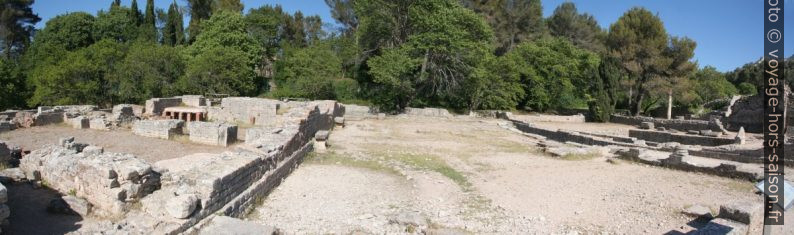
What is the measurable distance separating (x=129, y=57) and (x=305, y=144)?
26505 mm

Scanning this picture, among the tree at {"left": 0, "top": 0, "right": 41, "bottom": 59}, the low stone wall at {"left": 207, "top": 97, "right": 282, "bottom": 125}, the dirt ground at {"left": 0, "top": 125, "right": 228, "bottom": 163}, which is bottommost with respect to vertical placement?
the dirt ground at {"left": 0, "top": 125, "right": 228, "bottom": 163}

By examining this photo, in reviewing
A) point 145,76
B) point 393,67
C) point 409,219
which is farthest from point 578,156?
point 145,76

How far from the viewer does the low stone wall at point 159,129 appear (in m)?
17.2

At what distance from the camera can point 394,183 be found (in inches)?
465

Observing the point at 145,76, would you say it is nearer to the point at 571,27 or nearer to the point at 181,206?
the point at 181,206

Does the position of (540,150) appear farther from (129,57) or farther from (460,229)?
(129,57)

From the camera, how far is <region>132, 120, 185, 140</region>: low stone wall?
1722cm

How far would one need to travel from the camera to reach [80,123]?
62.0 ft

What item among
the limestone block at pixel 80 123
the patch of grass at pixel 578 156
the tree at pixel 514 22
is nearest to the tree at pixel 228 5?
the tree at pixel 514 22

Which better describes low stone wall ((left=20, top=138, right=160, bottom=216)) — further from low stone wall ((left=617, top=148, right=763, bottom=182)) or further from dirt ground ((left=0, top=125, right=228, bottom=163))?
low stone wall ((left=617, top=148, right=763, bottom=182))

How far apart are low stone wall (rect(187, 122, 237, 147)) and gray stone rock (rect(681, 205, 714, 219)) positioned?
13170 millimetres

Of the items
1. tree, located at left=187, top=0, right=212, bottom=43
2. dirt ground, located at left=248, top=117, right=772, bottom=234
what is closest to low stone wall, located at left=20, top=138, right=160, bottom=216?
dirt ground, located at left=248, top=117, right=772, bottom=234

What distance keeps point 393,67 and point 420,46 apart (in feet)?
7.54

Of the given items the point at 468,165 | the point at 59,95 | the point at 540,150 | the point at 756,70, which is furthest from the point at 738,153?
the point at 756,70
